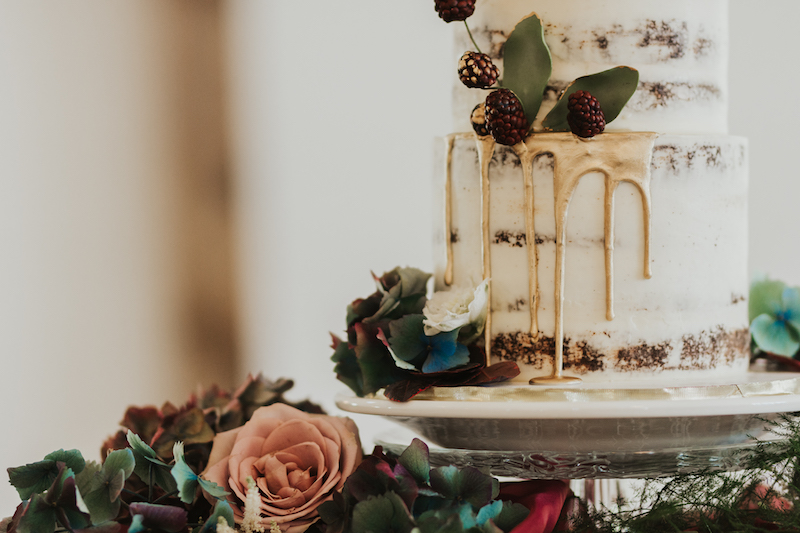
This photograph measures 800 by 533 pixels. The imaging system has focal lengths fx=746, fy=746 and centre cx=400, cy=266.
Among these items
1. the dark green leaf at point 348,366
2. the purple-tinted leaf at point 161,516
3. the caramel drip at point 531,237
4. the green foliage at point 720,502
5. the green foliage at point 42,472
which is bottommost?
the green foliage at point 720,502

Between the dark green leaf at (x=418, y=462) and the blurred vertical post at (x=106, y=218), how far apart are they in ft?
3.35

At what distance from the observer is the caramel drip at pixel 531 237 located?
0.63 metres

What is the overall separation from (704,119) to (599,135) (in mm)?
117

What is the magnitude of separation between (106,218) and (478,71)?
1.23 metres

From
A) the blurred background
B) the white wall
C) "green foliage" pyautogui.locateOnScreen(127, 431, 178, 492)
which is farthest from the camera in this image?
the white wall

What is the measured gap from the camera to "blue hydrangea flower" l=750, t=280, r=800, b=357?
0.78 meters

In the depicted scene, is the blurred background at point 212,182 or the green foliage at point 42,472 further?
the blurred background at point 212,182

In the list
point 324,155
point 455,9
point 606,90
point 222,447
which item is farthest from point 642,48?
point 324,155

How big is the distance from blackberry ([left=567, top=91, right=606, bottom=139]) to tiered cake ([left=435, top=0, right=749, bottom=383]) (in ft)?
0.06

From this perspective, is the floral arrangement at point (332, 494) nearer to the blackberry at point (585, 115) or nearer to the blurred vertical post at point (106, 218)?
the blackberry at point (585, 115)

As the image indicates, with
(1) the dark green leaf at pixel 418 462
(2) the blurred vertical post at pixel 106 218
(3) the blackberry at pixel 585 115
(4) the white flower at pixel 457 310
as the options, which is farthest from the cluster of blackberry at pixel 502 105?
(2) the blurred vertical post at pixel 106 218

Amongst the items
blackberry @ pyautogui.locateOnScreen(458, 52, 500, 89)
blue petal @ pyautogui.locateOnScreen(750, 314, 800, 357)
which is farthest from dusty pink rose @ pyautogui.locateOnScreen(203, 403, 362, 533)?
blue petal @ pyautogui.locateOnScreen(750, 314, 800, 357)

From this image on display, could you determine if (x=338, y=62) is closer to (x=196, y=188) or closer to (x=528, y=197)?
(x=196, y=188)

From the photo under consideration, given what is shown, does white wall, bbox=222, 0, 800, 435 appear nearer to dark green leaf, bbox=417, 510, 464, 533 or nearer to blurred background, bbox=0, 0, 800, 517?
blurred background, bbox=0, 0, 800, 517
